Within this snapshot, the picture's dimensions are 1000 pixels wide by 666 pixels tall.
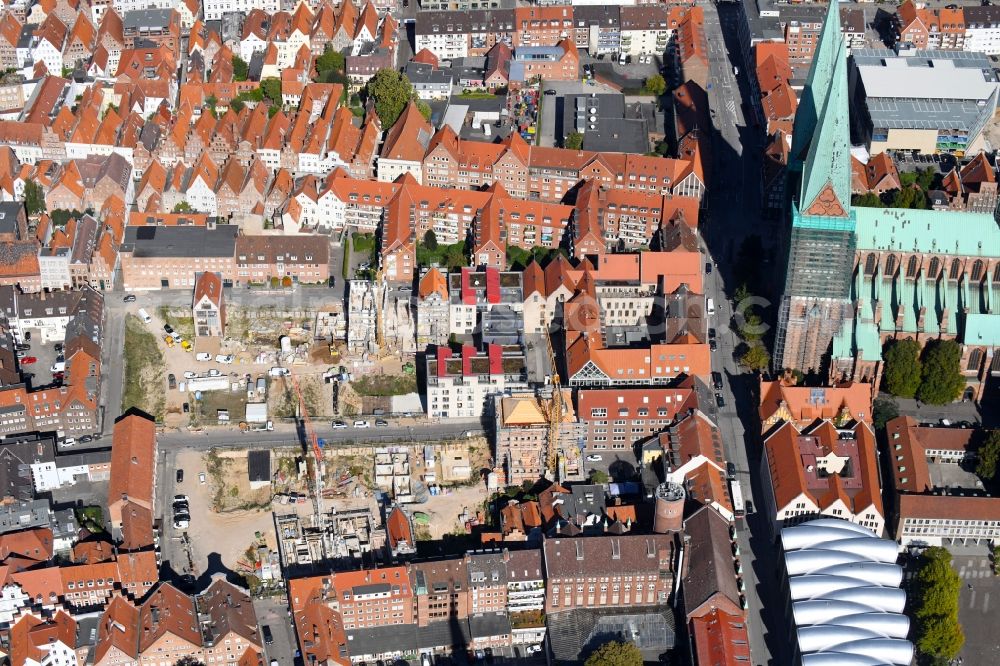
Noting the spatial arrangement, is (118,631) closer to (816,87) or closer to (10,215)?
(10,215)

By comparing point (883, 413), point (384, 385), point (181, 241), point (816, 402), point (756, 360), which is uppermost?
point (181, 241)

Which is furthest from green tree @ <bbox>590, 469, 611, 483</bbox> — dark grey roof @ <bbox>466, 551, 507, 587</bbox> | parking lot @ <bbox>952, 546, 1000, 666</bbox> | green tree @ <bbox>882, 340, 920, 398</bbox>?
parking lot @ <bbox>952, 546, 1000, 666</bbox>

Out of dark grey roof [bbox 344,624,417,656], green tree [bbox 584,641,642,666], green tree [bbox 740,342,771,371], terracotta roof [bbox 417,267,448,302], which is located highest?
terracotta roof [bbox 417,267,448,302]

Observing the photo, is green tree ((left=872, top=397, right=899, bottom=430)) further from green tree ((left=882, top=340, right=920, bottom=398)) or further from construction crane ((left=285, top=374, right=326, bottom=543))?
construction crane ((left=285, top=374, right=326, bottom=543))

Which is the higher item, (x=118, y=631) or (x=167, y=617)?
(x=167, y=617)

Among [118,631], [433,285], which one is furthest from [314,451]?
[118,631]
